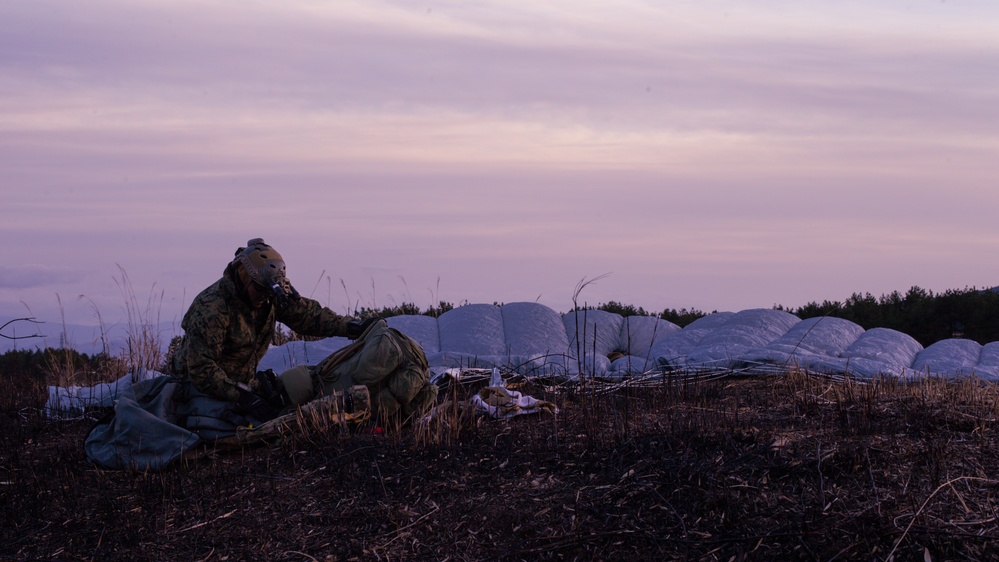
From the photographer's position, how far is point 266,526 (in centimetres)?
451

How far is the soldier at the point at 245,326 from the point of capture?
608 cm

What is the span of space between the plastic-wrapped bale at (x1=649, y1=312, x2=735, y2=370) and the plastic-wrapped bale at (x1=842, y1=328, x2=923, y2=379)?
4.61 feet

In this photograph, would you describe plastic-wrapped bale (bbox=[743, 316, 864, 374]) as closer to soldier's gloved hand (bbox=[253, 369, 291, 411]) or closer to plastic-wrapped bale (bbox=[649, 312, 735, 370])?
plastic-wrapped bale (bbox=[649, 312, 735, 370])

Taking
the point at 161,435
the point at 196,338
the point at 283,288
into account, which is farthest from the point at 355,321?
the point at 161,435

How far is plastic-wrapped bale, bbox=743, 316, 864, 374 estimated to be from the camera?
813 centimetres

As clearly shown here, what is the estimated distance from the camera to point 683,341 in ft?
32.0

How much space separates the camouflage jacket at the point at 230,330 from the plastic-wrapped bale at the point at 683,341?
3.16 metres

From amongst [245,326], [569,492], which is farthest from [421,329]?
[569,492]

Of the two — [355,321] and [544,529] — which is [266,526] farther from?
[355,321]

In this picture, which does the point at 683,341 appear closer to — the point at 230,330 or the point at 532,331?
the point at 532,331

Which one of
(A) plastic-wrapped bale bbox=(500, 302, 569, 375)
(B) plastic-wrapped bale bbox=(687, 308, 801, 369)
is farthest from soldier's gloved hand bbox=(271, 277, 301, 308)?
(B) plastic-wrapped bale bbox=(687, 308, 801, 369)

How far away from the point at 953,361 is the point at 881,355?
27.8 inches

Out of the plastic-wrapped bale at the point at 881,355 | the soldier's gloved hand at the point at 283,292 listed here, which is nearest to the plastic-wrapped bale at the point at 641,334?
the plastic-wrapped bale at the point at 881,355

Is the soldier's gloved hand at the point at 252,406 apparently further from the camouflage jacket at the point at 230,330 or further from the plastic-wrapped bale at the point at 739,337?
the plastic-wrapped bale at the point at 739,337
